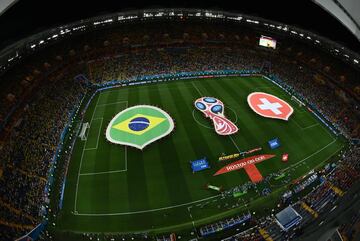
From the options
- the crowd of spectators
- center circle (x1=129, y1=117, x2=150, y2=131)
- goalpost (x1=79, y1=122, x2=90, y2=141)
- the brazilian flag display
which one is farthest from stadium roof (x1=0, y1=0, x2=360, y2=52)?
center circle (x1=129, y1=117, x2=150, y2=131)

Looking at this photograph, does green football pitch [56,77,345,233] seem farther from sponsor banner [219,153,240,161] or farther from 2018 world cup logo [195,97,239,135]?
2018 world cup logo [195,97,239,135]

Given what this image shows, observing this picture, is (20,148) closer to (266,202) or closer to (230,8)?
(266,202)

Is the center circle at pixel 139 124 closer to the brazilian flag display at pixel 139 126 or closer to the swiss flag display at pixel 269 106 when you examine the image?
the brazilian flag display at pixel 139 126

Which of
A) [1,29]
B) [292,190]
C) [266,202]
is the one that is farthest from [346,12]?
[1,29]

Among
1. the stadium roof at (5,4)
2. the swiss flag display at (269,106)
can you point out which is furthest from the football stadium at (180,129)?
the stadium roof at (5,4)

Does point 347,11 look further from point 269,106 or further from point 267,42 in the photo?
point 269,106

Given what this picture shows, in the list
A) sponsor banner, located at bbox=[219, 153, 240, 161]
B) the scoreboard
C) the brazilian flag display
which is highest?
the scoreboard
